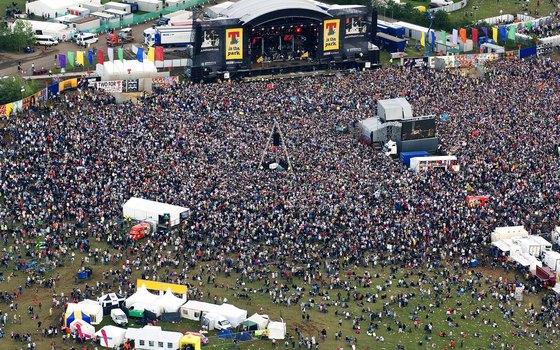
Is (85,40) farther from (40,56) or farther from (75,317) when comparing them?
(75,317)

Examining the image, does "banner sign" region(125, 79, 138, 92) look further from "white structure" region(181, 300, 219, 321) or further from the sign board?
"white structure" region(181, 300, 219, 321)

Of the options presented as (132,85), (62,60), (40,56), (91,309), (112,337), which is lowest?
(112,337)

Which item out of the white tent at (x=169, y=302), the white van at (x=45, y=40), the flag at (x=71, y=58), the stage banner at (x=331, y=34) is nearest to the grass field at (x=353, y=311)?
the white tent at (x=169, y=302)

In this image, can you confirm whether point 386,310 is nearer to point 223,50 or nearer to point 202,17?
point 223,50

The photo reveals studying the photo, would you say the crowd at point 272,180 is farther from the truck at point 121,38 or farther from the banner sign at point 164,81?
the truck at point 121,38

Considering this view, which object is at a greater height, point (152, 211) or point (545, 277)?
point (152, 211)

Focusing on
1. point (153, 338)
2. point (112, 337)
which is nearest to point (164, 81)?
point (112, 337)
